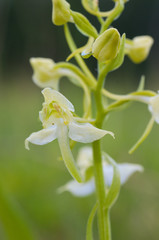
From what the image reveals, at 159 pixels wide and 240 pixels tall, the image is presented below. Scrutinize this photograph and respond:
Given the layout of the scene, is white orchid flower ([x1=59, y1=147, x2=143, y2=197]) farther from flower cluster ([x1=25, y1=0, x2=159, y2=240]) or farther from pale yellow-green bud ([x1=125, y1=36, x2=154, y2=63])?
pale yellow-green bud ([x1=125, y1=36, x2=154, y2=63])

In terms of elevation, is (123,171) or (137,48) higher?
(137,48)

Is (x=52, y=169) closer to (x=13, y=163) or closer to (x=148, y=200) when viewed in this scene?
(x=13, y=163)

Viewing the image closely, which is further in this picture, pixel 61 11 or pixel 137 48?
pixel 137 48

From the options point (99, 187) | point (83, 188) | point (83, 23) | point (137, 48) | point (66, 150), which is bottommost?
point (83, 188)

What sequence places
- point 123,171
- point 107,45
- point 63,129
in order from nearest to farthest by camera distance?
1. point 107,45
2. point 63,129
3. point 123,171

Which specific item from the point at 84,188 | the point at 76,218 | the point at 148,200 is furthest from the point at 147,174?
the point at 84,188

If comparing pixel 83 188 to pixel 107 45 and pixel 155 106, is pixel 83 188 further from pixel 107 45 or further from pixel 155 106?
pixel 107 45

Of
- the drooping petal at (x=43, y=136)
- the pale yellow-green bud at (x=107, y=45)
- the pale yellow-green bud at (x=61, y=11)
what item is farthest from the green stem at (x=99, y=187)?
the pale yellow-green bud at (x=61, y=11)

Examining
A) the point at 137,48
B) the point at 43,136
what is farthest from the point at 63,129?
the point at 137,48
